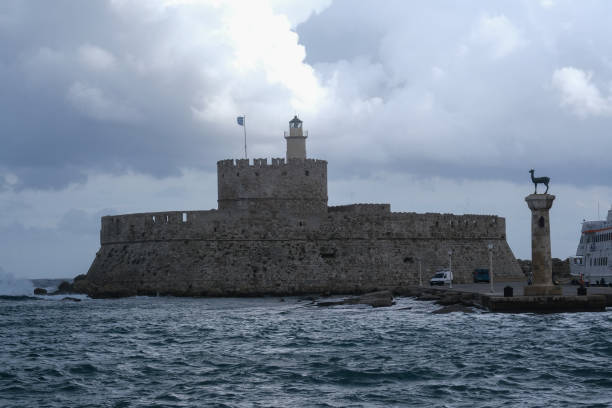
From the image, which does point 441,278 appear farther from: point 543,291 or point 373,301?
point 543,291

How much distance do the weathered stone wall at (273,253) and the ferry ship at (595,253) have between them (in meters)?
3.88

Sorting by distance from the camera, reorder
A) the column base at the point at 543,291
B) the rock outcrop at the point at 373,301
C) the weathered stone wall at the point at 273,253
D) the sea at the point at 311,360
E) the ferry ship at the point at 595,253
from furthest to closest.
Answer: the weathered stone wall at the point at 273,253 → the ferry ship at the point at 595,253 → the rock outcrop at the point at 373,301 → the column base at the point at 543,291 → the sea at the point at 311,360

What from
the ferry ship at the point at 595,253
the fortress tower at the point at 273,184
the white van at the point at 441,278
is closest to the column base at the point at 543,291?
the ferry ship at the point at 595,253

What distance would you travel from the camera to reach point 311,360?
68.8 ft

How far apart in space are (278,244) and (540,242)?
19524 mm

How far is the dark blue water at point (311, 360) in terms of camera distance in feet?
54.4

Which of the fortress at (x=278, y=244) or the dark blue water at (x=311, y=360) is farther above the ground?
the fortress at (x=278, y=244)

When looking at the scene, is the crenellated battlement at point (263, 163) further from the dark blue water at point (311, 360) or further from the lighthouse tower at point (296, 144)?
the dark blue water at point (311, 360)

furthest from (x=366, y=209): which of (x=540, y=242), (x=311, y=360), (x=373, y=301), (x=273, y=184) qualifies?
(x=311, y=360)

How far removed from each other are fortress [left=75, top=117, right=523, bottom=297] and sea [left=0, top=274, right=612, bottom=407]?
37.5 feet

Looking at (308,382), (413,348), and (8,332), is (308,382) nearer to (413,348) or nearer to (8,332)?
(413,348)

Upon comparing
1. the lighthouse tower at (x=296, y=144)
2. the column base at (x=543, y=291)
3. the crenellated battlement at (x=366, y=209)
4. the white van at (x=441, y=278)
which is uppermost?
the lighthouse tower at (x=296, y=144)

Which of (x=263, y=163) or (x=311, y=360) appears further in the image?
(x=263, y=163)

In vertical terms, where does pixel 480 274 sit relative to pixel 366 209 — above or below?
below
